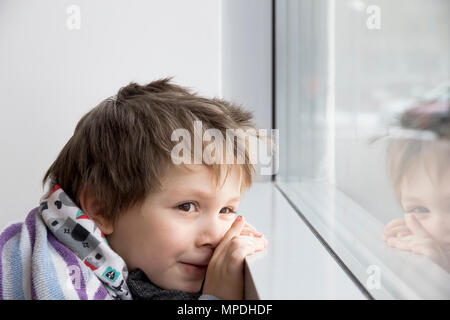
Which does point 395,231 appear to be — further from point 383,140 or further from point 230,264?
point 230,264

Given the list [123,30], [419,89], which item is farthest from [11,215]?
[419,89]

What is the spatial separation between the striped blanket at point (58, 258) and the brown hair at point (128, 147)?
44 millimetres

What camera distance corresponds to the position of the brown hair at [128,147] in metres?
0.78

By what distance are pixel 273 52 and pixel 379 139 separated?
0.97 meters

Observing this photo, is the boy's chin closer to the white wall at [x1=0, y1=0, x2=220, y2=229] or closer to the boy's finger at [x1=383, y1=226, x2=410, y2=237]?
the boy's finger at [x1=383, y1=226, x2=410, y2=237]

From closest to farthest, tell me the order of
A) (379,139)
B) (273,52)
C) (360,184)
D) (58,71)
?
1. (379,139)
2. (360,184)
3. (58,71)
4. (273,52)

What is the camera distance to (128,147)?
31.0 inches

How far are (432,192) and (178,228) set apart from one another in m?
0.42

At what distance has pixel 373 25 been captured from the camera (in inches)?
27.6

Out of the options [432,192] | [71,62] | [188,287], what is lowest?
[188,287]

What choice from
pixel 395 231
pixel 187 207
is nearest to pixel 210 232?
pixel 187 207

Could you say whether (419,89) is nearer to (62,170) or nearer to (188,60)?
(62,170)

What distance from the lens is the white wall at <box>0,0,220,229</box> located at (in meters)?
1.38

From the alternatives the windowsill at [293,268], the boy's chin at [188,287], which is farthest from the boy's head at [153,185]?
the windowsill at [293,268]
